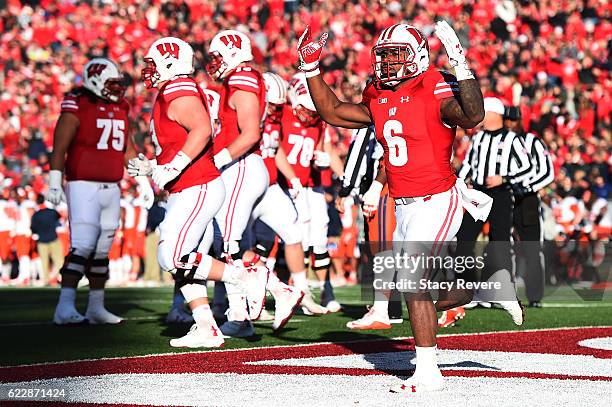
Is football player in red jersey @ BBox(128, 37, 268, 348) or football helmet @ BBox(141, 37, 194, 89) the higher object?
football helmet @ BBox(141, 37, 194, 89)

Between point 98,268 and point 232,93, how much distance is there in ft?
7.57

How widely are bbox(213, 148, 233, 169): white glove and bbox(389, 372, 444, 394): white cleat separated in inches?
99.9

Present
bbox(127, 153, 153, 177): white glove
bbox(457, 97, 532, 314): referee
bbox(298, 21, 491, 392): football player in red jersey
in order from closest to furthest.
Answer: bbox(298, 21, 491, 392): football player in red jersey < bbox(127, 153, 153, 177): white glove < bbox(457, 97, 532, 314): referee

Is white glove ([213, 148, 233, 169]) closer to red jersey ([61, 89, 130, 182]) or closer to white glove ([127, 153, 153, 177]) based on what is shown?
white glove ([127, 153, 153, 177])

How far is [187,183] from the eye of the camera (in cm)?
682

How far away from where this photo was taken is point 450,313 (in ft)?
27.3

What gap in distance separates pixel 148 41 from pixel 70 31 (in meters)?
2.63

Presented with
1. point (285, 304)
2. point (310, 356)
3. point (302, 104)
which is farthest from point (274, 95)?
point (310, 356)

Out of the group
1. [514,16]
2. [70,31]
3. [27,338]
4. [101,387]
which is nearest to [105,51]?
[70,31]

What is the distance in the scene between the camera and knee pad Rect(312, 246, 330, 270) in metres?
10.1

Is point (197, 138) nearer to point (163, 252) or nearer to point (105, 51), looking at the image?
point (163, 252)

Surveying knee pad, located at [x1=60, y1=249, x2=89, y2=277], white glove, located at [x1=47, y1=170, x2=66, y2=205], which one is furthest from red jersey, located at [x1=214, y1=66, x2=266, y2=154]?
knee pad, located at [x1=60, y1=249, x2=89, y2=277]

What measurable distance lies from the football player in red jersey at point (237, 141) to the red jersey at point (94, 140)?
53.6 inches

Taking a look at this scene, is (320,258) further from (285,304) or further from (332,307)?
(285,304)
